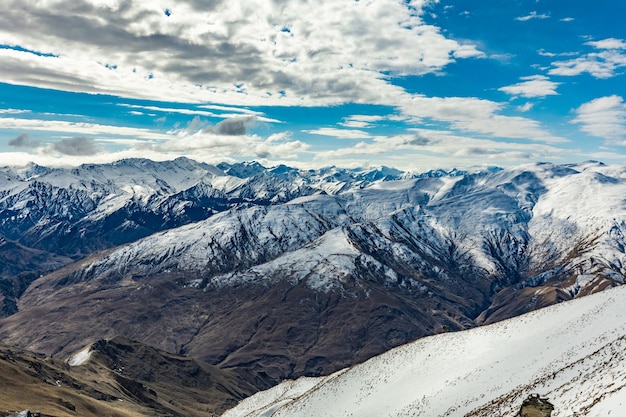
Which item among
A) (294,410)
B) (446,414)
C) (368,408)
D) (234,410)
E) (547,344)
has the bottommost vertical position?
(234,410)

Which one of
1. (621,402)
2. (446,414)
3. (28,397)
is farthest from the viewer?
(28,397)

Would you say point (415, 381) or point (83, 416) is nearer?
point (415, 381)

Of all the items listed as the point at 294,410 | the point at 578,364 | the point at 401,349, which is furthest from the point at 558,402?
the point at 294,410

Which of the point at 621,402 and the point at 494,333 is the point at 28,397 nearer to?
the point at 494,333

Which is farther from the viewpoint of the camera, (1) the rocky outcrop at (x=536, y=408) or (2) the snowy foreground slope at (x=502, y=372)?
(2) the snowy foreground slope at (x=502, y=372)

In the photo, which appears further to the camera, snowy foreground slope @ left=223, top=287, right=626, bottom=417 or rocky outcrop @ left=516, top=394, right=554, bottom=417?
snowy foreground slope @ left=223, top=287, right=626, bottom=417

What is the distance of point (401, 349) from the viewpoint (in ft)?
322

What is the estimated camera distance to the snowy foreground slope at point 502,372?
167 feet

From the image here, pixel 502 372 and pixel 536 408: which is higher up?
pixel 536 408

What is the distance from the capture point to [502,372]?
7031cm

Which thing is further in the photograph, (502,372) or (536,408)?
(502,372)

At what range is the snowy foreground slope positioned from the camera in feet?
167

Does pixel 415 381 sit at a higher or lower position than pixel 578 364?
lower

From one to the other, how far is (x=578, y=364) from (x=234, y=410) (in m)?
114
